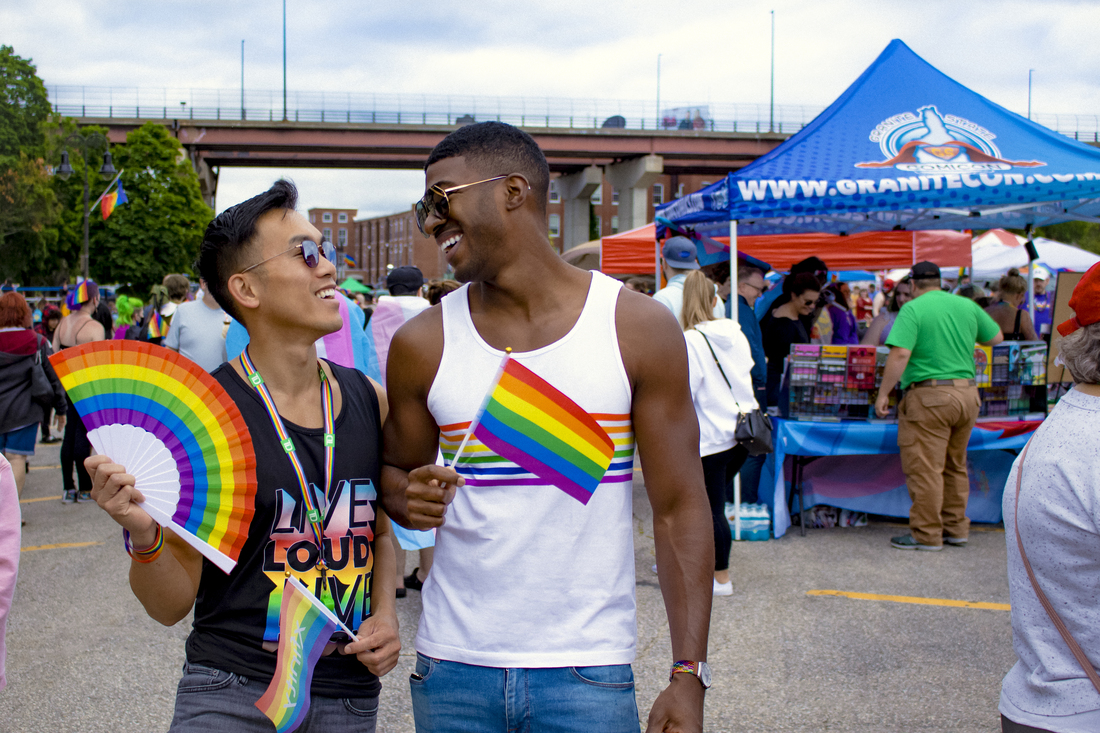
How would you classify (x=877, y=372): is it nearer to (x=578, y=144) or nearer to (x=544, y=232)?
(x=544, y=232)

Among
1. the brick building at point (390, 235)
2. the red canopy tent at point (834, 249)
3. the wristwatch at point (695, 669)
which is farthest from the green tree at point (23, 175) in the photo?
the brick building at point (390, 235)

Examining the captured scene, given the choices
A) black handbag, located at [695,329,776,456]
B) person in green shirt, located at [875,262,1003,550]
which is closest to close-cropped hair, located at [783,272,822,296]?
person in green shirt, located at [875,262,1003,550]

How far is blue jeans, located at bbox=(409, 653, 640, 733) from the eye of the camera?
5.60ft

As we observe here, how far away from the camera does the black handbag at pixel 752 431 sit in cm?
537

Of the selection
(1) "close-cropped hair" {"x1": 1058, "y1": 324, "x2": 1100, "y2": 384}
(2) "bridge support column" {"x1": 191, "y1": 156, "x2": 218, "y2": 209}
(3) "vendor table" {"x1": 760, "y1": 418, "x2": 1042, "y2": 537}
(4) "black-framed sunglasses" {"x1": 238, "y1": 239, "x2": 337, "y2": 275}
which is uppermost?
(2) "bridge support column" {"x1": 191, "y1": 156, "x2": 218, "y2": 209}

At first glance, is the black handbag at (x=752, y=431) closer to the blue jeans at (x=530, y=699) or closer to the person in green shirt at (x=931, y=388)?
the person in green shirt at (x=931, y=388)

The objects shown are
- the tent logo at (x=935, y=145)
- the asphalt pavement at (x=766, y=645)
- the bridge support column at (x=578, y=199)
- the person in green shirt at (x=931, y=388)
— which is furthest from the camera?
A: the bridge support column at (x=578, y=199)

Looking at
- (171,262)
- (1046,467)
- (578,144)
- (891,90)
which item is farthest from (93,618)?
(578,144)

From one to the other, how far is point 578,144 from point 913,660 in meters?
47.7

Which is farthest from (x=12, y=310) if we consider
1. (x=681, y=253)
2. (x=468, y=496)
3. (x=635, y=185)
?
(x=635, y=185)

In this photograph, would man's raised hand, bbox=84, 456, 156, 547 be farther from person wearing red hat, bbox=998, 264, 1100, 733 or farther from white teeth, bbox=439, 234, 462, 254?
person wearing red hat, bbox=998, 264, 1100, 733

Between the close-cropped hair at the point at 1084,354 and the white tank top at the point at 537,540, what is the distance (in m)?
1.22

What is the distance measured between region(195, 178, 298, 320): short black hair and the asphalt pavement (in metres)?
2.37

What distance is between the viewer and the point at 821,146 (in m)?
7.49
